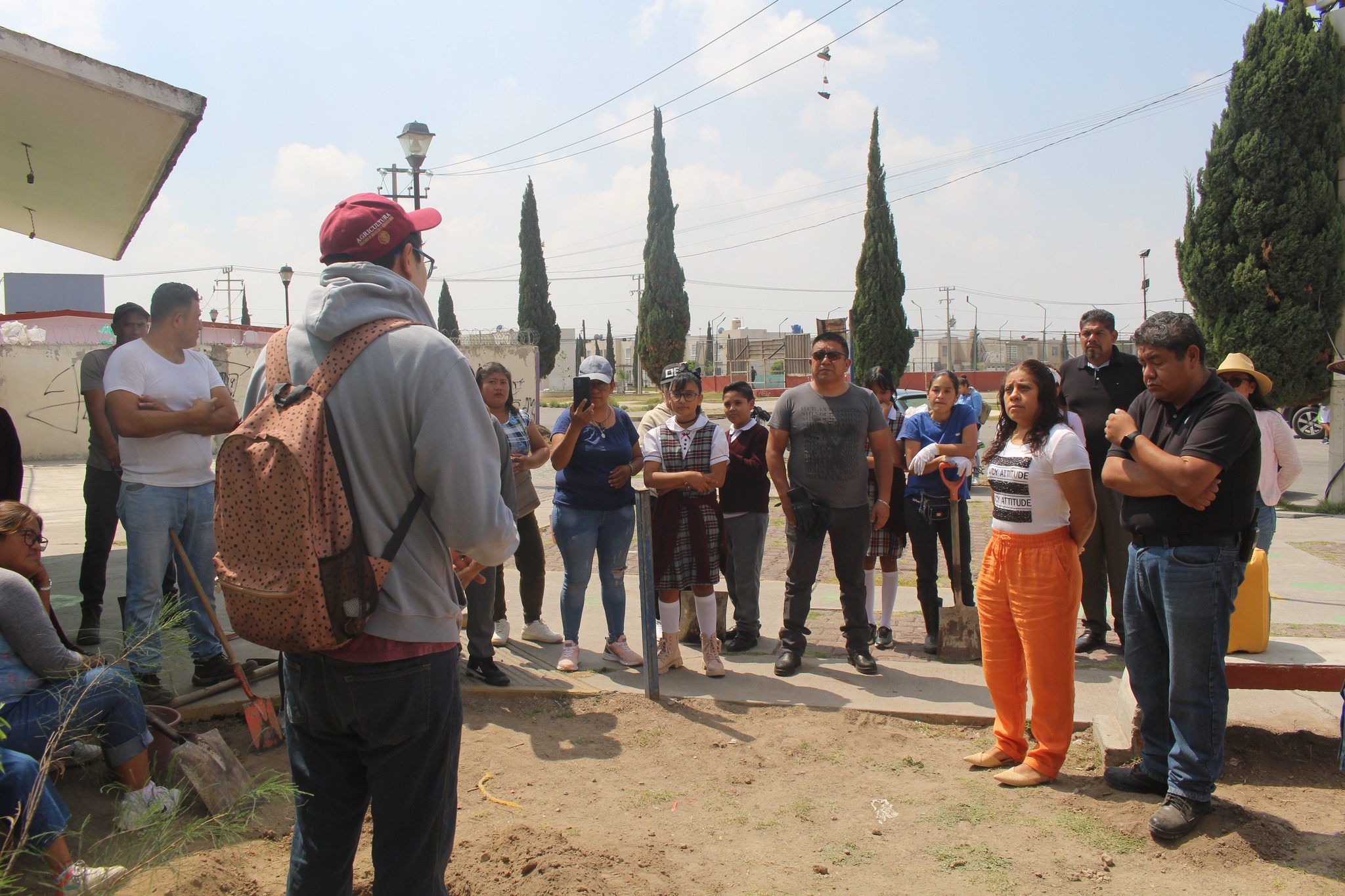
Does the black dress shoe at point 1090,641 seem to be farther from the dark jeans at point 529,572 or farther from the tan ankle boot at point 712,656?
the dark jeans at point 529,572

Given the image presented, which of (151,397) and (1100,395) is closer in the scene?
(151,397)

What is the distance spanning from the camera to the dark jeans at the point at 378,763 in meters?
2.12

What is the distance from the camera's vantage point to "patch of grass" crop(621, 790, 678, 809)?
392cm

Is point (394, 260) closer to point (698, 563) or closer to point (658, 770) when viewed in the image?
point (658, 770)

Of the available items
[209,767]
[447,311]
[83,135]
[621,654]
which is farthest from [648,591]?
[447,311]

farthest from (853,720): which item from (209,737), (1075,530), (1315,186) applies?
(1315,186)

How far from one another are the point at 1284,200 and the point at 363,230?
13863 millimetres

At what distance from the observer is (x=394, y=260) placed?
2350 millimetres

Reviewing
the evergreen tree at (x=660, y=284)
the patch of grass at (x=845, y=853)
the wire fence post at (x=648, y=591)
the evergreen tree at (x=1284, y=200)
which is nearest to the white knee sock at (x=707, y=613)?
the wire fence post at (x=648, y=591)

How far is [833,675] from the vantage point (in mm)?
5668

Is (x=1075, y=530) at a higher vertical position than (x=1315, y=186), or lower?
lower

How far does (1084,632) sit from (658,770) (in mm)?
3323

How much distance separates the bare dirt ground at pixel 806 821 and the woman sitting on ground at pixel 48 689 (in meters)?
0.27

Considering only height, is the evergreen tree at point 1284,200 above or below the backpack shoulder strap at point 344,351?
above
